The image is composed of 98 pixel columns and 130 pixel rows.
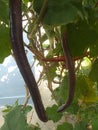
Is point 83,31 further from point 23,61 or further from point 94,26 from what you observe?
point 23,61

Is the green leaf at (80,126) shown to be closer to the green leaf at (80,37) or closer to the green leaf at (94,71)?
the green leaf at (94,71)

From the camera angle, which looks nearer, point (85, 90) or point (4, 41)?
point (4, 41)

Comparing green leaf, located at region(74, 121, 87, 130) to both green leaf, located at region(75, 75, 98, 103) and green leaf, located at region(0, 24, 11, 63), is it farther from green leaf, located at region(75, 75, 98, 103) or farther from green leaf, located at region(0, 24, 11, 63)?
green leaf, located at region(0, 24, 11, 63)

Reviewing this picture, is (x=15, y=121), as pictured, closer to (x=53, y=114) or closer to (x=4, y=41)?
(x=4, y=41)

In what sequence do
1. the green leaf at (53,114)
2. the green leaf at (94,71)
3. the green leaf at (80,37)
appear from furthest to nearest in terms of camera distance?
the green leaf at (53,114) < the green leaf at (94,71) < the green leaf at (80,37)

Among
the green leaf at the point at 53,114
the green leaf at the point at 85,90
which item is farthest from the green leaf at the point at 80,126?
the green leaf at the point at 53,114

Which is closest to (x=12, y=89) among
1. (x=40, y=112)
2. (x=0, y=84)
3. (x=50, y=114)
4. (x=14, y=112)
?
(x=0, y=84)

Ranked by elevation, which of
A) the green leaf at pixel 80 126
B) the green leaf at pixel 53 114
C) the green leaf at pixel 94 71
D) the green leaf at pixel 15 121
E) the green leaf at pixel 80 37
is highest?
the green leaf at pixel 80 37

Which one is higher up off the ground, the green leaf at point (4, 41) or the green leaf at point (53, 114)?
the green leaf at point (4, 41)

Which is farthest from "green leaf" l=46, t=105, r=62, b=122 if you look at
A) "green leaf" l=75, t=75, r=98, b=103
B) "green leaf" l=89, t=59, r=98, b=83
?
"green leaf" l=89, t=59, r=98, b=83

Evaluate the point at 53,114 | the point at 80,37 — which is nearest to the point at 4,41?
the point at 80,37

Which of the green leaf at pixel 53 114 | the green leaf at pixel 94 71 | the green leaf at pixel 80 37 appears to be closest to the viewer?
the green leaf at pixel 80 37
